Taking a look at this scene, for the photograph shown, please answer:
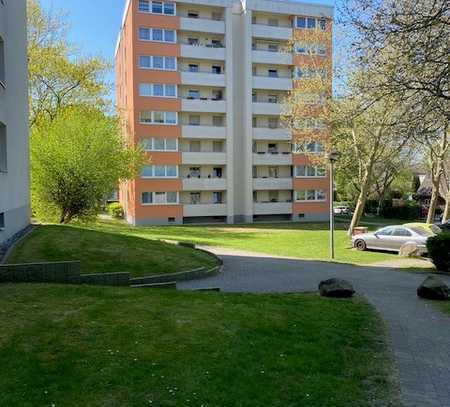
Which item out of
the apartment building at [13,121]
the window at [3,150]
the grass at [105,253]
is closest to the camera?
the grass at [105,253]

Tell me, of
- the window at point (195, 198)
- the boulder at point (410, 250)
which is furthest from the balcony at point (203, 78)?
the boulder at point (410, 250)

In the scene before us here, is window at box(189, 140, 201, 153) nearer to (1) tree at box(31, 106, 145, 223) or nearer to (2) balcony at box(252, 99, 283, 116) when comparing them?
(2) balcony at box(252, 99, 283, 116)

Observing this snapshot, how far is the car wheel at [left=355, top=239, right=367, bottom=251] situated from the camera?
25.3 m

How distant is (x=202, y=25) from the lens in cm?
4691

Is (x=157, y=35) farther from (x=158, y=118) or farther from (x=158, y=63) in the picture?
(x=158, y=118)

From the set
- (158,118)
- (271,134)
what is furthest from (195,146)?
(271,134)

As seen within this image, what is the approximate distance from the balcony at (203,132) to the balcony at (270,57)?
7698 mm

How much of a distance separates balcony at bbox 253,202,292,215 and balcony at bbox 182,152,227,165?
5529 millimetres

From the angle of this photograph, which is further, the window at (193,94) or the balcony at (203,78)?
the window at (193,94)

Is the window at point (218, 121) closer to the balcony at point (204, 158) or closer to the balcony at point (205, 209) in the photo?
the balcony at point (204, 158)

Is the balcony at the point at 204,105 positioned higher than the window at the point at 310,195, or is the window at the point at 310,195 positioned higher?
the balcony at the point at 204,105

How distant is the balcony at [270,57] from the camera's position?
160 feet

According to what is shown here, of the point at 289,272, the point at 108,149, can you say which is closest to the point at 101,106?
the point at 108,149

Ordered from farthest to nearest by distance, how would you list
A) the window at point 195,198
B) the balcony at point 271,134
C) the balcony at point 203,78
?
the balcony at point 271,134 < the window at point 195,198 < the balcony at point 203,78
